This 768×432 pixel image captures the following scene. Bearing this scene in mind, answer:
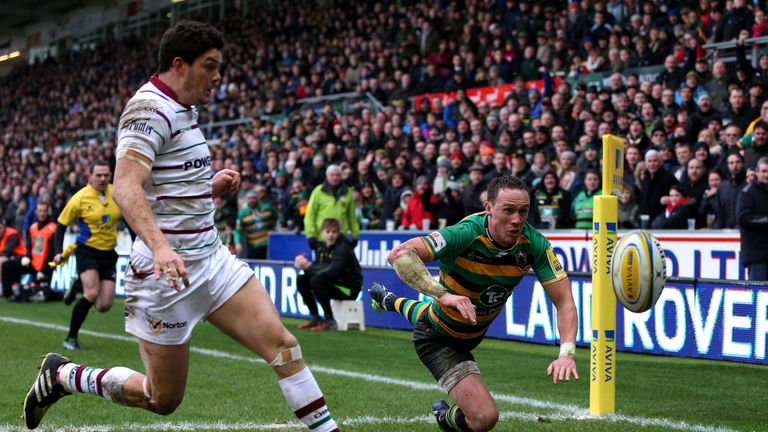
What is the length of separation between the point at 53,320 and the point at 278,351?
478 inches

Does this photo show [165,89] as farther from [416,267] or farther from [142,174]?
[416,267]

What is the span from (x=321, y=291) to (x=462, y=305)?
31.7 feet

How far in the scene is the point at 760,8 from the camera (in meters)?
17.5

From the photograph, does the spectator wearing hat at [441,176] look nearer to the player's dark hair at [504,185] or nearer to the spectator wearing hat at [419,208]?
the spectator wearing hat at [419,208]

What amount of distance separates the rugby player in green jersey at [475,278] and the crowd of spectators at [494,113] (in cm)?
725

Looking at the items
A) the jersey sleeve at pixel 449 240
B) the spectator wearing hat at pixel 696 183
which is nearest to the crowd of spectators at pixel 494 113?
the spectator wearing hat at pixel 696 183

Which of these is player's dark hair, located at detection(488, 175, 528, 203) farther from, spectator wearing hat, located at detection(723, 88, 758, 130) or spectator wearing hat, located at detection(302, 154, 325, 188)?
spectator wearing hat, located at detection(302, 154, 325, 188)

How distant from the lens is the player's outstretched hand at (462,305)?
17.1 feet

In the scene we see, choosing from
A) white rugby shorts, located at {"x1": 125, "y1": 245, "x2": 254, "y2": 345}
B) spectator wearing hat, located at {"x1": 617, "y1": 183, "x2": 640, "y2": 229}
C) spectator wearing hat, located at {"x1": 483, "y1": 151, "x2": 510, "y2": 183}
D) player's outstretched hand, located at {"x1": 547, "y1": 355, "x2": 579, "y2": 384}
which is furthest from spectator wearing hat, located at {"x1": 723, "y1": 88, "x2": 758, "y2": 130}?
white rugby shorts, located at {"x1": 125, "y1": 245, "x2": 254, "y2": 345}

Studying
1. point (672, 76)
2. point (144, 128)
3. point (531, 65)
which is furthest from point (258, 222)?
point (144, 128)

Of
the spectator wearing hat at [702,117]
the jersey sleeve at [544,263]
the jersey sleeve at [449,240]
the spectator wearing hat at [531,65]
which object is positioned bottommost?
the jersey sleeve at [544,263]

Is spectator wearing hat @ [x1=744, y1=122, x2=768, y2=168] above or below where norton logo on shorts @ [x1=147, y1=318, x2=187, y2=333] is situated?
above

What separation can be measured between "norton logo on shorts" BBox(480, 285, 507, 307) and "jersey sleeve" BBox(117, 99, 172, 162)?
7.10 ft

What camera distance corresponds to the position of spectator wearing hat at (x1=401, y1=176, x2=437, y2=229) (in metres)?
16.5
